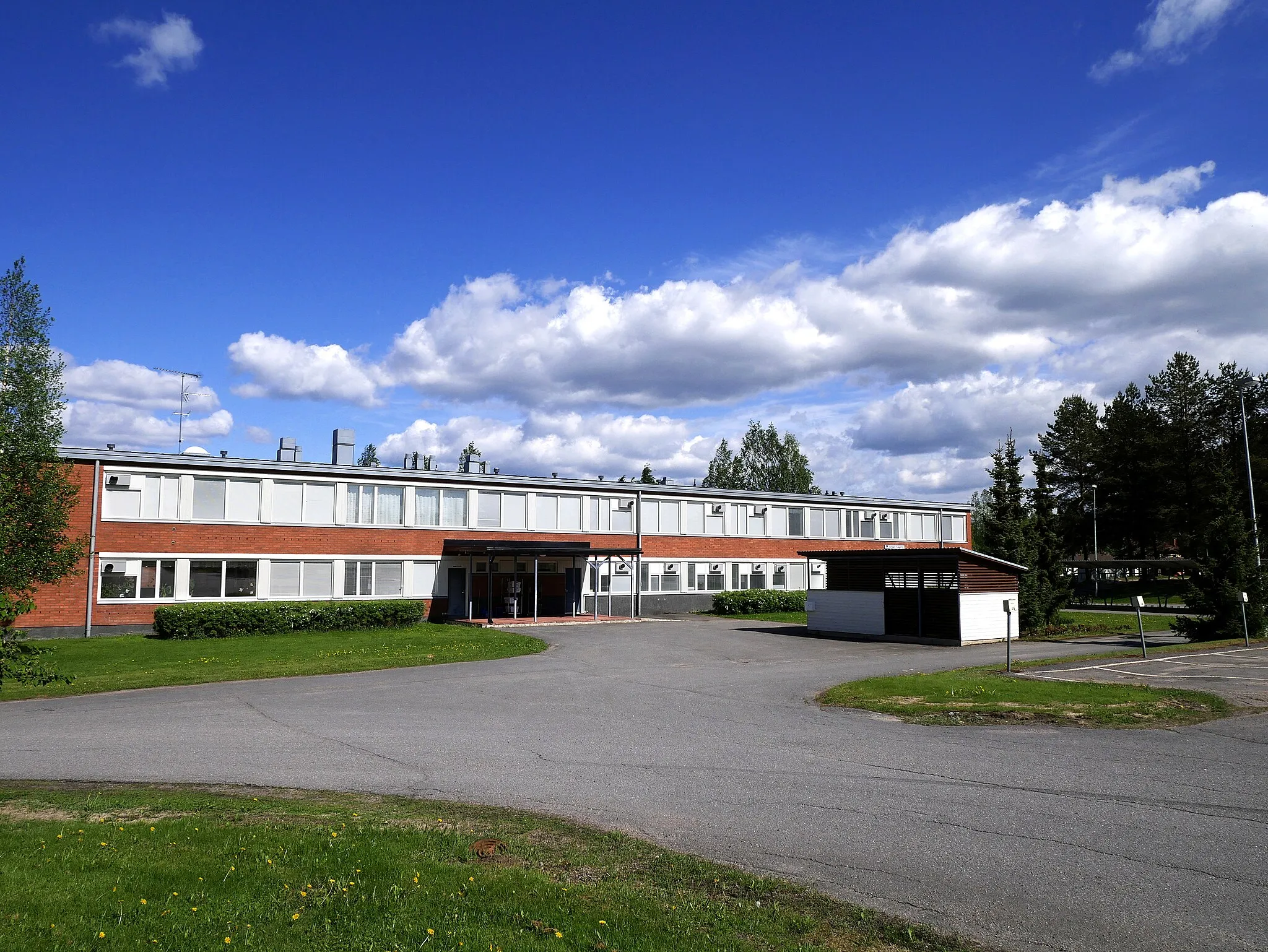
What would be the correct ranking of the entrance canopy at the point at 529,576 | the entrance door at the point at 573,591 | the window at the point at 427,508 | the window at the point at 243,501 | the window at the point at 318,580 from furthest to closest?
1. the entrance door at the point at 573,591
2. the window at the point at 427,508
3. the entrance canopy at the point at 529,576
4. the window at the point at 318,580
5. the window at the point at 243,501

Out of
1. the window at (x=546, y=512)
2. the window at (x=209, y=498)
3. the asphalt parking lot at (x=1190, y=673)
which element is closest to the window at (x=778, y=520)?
the window at (x=546, y=512)

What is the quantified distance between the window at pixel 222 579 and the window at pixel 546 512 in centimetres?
1264

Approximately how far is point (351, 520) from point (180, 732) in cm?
2533

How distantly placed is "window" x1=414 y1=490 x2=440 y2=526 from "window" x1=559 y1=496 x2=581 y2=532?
618cm

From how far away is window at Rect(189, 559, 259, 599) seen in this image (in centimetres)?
3575

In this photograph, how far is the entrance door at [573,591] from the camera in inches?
1764

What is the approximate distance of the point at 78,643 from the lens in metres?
29.7

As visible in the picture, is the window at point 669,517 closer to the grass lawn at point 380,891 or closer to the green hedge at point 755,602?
the green hedge at point 755,602

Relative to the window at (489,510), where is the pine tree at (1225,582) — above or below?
below

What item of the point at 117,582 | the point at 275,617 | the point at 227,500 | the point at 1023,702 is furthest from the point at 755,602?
the point at 1023,702

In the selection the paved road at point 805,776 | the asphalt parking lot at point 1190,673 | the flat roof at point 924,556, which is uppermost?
the flat roof at point 924,556

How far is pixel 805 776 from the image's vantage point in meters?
11.3

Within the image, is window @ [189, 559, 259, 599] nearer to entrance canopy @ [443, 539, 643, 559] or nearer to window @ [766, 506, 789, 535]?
entrance canopy @ [443, 539, 643, 559]

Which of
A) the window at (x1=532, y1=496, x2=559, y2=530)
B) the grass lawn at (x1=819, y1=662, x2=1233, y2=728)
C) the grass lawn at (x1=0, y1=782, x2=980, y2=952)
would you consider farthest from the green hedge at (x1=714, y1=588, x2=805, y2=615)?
the grass lawn at (x1=0, y1=782, x2=980, y2=952)
